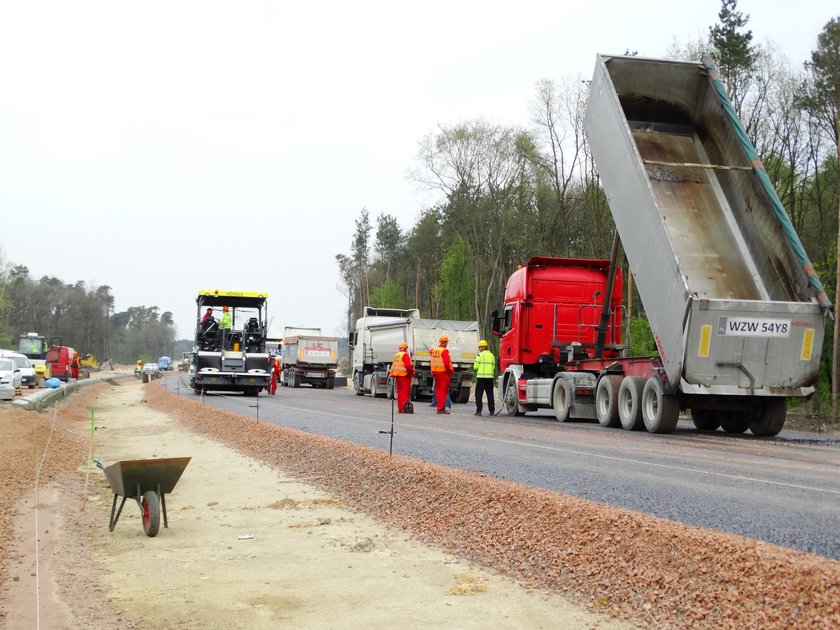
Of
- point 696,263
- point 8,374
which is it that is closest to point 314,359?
point 8,374

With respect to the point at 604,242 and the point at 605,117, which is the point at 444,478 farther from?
the point at 604,242

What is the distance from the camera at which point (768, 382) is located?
1391cm

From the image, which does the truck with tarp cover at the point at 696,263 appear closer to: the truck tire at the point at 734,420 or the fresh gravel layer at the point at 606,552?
the truck tire at the point at 734,420

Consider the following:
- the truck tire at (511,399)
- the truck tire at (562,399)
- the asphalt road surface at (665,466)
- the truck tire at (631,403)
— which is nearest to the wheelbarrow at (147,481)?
the asphalt road surface at (665,466)

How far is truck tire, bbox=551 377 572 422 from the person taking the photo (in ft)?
61.0

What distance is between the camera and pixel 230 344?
30.3 m

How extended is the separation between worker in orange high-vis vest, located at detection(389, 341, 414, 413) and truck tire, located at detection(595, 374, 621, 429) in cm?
470

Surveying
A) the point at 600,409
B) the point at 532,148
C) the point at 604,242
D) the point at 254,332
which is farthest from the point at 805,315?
the point at 532,148

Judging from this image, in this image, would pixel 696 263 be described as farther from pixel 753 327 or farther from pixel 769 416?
pixel 769 416

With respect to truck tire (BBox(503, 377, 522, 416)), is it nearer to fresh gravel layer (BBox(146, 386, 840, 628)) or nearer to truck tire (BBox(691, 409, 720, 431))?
truck tire (BBox(691, 409, 720, 431))

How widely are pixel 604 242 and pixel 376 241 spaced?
5243cm

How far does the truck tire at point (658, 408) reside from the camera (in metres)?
15.0

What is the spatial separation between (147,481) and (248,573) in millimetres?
2004

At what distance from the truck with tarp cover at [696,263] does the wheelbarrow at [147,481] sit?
827cm
